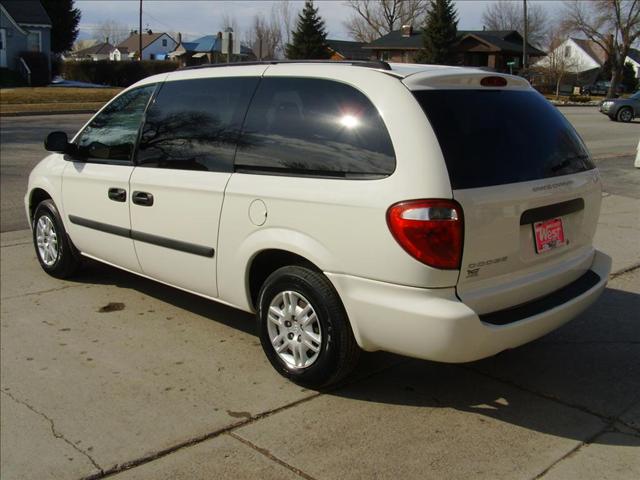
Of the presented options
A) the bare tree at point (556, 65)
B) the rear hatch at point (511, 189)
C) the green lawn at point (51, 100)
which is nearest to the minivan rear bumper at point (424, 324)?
the rear hatch at point (511, 189)

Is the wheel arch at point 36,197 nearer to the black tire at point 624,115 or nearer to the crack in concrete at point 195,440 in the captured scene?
the crack in concrete at point 195,440

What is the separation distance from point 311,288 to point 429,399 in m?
0.93

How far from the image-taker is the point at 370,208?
3.48 m

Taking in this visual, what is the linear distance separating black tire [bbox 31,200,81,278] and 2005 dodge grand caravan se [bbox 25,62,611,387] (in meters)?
1.42

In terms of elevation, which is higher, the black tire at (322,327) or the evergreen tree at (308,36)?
the evergreen tree at (308,36)

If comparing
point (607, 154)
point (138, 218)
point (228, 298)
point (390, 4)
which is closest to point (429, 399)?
point (228, 298)

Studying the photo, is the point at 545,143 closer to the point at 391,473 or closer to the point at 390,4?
the point at 391,473

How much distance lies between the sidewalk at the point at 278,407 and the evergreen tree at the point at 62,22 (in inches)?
2059

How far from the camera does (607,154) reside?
16.1 metres

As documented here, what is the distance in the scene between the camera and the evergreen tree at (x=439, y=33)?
55794 mm

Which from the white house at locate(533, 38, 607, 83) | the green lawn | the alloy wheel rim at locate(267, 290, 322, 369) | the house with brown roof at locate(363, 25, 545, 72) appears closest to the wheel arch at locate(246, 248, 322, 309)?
the alloy wheel rim at locate(267, 290, 322, 369)

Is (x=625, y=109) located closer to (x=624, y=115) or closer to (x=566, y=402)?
(x=624, y=115)

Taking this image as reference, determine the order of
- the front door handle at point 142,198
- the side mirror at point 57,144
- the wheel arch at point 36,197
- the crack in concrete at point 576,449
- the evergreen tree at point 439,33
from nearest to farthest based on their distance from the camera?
the crack in concrete at point 576,449 < the front door handle at point 142,198 < the side mirror at point 57,144 < the wheel arch at point 36,197 < the evergreen tree at point 439,33

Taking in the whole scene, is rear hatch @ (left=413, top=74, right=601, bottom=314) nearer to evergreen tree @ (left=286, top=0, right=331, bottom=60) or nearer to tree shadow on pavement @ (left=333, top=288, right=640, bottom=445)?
tree shadow on pavement @ (left=333, top=288, right=640, bottom=445)
